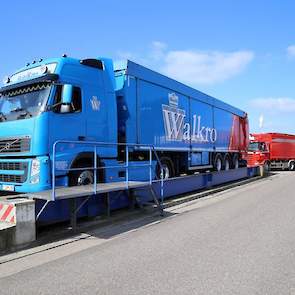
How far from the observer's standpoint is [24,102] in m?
9.25

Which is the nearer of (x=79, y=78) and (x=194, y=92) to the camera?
(x=79, y=78)

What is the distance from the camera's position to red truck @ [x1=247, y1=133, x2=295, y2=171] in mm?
33594

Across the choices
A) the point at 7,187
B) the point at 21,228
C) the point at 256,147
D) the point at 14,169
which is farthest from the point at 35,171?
the point at 256,147

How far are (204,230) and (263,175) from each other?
18379 mm

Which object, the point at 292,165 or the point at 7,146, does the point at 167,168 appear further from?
the point at 292,165

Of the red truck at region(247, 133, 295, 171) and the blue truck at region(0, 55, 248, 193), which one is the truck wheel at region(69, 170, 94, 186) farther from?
the red truck at region(247, 133, 295, 171)

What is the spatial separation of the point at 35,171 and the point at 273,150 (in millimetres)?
30475

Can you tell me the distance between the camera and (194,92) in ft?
54.9

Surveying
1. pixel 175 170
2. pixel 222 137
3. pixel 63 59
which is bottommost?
pixel 175 170

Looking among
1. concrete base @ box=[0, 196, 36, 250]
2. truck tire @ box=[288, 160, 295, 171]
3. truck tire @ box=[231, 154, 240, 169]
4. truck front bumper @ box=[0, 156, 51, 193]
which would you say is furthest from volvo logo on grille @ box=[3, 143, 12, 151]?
Result: truck tire @ box=[288, 160, 295, 171]

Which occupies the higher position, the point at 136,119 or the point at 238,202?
the point at 136,119

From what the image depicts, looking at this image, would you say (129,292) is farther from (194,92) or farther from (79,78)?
(194,92)

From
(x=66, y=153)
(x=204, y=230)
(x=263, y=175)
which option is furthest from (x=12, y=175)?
(x=263, y=175)

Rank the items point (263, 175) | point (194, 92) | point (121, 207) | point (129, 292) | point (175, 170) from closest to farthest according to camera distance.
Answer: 1. point (129, 292)
2. point (121, 207)
3. point (175, 170)
4. point (194, 92)
5. point (263, 175)
